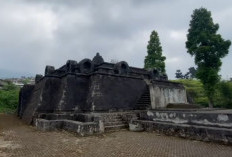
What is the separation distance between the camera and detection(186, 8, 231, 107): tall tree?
20203mm

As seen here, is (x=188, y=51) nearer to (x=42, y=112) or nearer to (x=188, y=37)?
(x=188, y=37)

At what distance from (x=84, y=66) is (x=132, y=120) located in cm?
870

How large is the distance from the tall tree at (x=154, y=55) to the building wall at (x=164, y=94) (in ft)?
26.6

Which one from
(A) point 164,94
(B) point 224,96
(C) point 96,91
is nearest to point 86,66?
(C) point 96,91

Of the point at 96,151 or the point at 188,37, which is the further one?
the point at 188,37

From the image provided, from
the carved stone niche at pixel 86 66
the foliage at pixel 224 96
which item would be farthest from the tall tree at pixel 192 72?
the carved stone niche at pixel 86 66

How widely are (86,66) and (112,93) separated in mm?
4212

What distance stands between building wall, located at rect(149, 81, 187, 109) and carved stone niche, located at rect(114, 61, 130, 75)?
3.08 m

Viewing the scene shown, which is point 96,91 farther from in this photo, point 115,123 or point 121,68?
point 121,68

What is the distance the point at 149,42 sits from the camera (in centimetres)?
2975

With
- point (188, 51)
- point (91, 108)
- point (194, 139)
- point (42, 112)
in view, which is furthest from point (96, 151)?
point (188, 51)

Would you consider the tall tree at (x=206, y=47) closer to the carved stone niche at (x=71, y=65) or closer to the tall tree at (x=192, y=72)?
the carved stone niche at (x=71, y=65)

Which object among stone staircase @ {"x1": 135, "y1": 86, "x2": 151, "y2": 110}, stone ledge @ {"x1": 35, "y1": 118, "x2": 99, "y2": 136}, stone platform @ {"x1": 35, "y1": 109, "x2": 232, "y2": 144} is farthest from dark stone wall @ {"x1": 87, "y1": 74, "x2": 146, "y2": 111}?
stone ledge @ {"x1": 35, "y1": 118, "x2": 99, "y2": 136}

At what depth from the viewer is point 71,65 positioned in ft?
58.1
